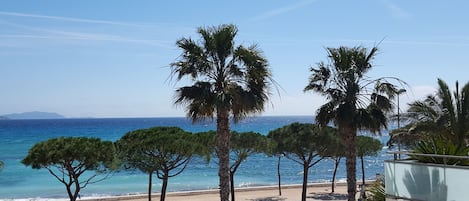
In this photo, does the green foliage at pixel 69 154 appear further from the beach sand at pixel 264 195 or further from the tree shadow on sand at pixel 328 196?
the tree shadow on sand at pixel 328 196

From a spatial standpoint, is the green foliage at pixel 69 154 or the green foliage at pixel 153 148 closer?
the green foliage at pixel 69 154

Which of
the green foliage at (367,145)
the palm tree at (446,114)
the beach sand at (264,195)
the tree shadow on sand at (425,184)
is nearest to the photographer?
the tree shadow on sand at (425,184)

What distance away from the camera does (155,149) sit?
24.7 metres

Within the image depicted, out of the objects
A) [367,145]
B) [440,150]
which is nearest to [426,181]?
[440,150]

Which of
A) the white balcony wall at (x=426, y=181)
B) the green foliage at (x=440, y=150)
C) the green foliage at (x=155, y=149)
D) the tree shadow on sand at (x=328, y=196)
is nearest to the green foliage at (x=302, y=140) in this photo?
the tree shadow on sand at (x=328, y=196)

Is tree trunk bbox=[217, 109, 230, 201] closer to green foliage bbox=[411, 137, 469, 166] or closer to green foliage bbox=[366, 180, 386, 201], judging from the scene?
green foliage bbox=[366, 180, 386, 201]

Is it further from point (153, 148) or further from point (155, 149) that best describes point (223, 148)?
point (155, 149)

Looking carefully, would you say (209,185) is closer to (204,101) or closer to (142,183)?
(142,183)

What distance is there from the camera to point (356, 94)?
18312mm

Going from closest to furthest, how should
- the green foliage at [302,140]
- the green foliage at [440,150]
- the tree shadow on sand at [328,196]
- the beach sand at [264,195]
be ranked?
1. the green foliage at [440,150]
2. the green foliage at [302,140]
3. the tree shadow on sand at [328,196]
4. the beach sand at [264,195]

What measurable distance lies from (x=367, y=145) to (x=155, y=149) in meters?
19.7

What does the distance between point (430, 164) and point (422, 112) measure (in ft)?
33.6

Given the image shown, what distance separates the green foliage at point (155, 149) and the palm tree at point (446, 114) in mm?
10771

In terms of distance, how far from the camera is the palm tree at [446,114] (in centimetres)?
1789
